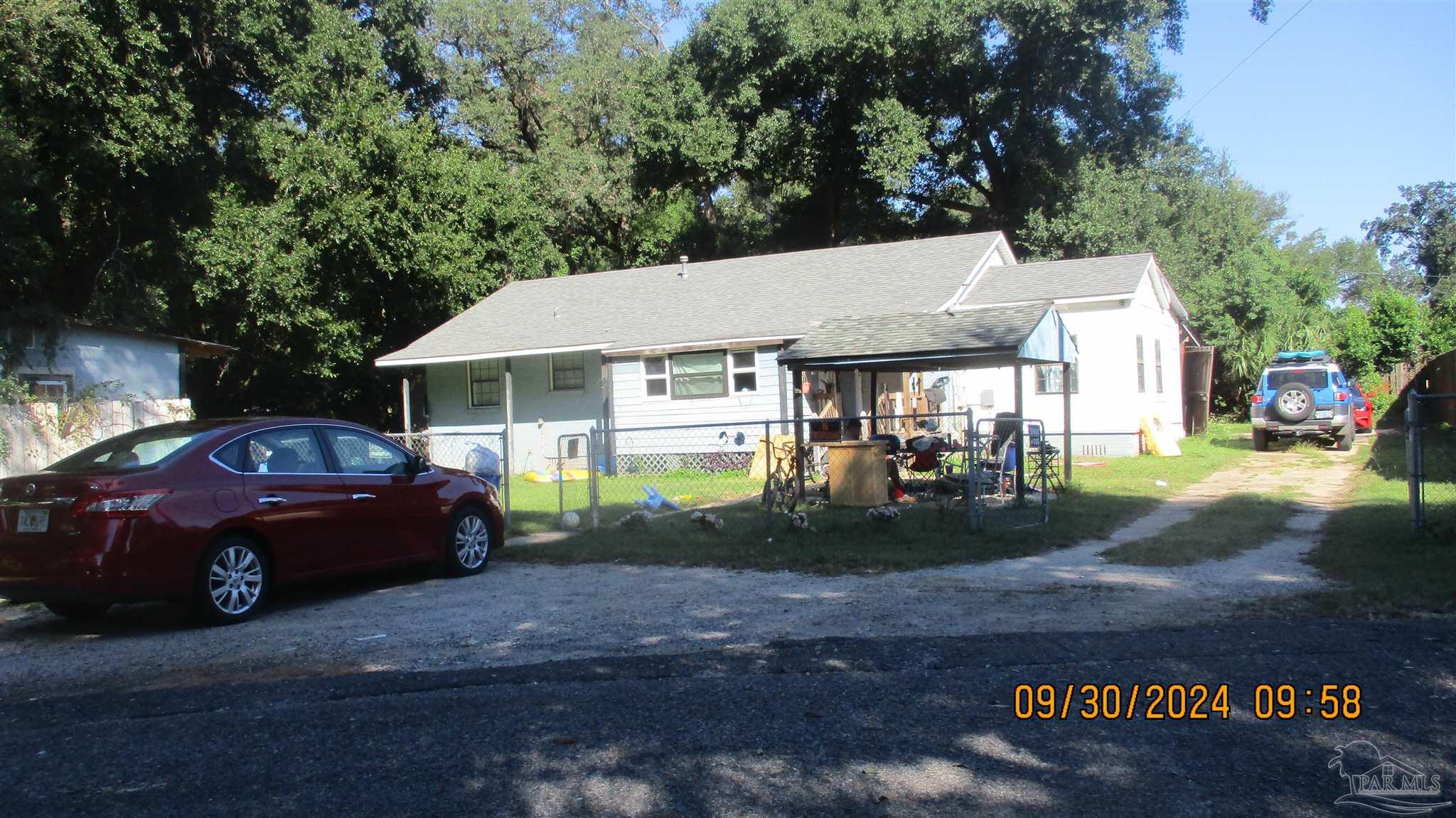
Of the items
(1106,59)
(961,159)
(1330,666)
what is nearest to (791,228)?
(961,159)

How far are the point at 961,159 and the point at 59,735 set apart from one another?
3046 centimetres

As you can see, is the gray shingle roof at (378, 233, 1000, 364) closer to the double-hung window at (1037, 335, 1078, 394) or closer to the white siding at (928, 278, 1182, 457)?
the white siding at (928, 278, 1182, 457)

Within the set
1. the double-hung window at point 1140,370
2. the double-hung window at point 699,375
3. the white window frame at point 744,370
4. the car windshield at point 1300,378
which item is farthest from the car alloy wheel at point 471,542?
the car windshield at point 1300,378

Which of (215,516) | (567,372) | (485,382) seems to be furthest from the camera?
(485,382)

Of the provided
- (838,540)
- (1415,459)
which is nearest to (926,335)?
(838,540)

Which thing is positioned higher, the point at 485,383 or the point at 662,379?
the point at 485,383

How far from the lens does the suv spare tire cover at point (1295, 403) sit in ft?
66.8

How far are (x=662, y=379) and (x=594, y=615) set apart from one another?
14.1 m

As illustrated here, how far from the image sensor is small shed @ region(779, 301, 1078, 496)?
1199 cm

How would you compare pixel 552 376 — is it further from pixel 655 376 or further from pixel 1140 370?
pixel 1140 370

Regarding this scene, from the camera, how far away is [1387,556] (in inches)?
340

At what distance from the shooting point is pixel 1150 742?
4.53 meters

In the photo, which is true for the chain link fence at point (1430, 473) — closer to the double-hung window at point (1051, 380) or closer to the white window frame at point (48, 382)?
the double-hung window at point (1051, 380)

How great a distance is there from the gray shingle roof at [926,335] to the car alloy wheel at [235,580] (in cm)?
685
